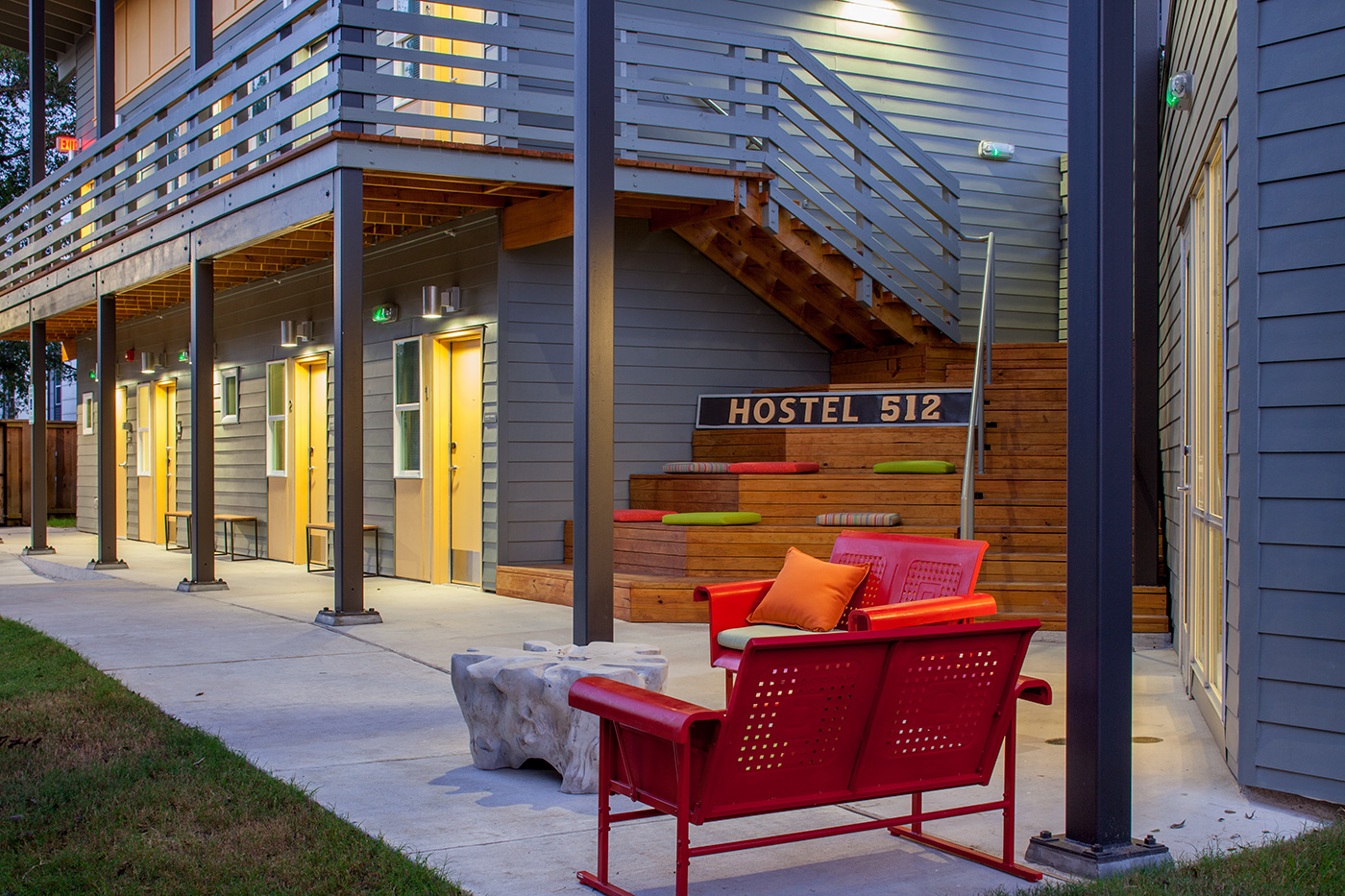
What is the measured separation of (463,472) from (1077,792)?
760 centimetres

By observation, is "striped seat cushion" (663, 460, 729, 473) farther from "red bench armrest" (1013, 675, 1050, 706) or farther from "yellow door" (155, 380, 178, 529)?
"yellow door" (155, 380, 178, 529)

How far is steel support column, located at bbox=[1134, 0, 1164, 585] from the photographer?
7406mm

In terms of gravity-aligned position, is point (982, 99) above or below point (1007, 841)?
above

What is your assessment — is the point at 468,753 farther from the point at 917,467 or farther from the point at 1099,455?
the point at 917,467

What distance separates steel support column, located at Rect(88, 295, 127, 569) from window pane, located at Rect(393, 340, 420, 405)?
305 centimetres

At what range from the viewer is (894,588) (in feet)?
17.0

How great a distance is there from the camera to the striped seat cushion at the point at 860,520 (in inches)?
333

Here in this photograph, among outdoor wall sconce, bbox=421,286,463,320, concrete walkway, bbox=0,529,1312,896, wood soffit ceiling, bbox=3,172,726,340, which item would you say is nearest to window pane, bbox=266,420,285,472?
wood soffit ceiling, bbox=3,172,726,340

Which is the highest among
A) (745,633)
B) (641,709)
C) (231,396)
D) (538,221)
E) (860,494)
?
(538,221)

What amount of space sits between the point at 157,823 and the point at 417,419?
7.30 m

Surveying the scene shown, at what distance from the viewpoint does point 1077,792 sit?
3.32 meters

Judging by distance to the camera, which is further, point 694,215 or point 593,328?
point 694,215

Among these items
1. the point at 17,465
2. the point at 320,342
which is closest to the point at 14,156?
the point at 17,465

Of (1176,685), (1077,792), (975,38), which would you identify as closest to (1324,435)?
(1077,792)
